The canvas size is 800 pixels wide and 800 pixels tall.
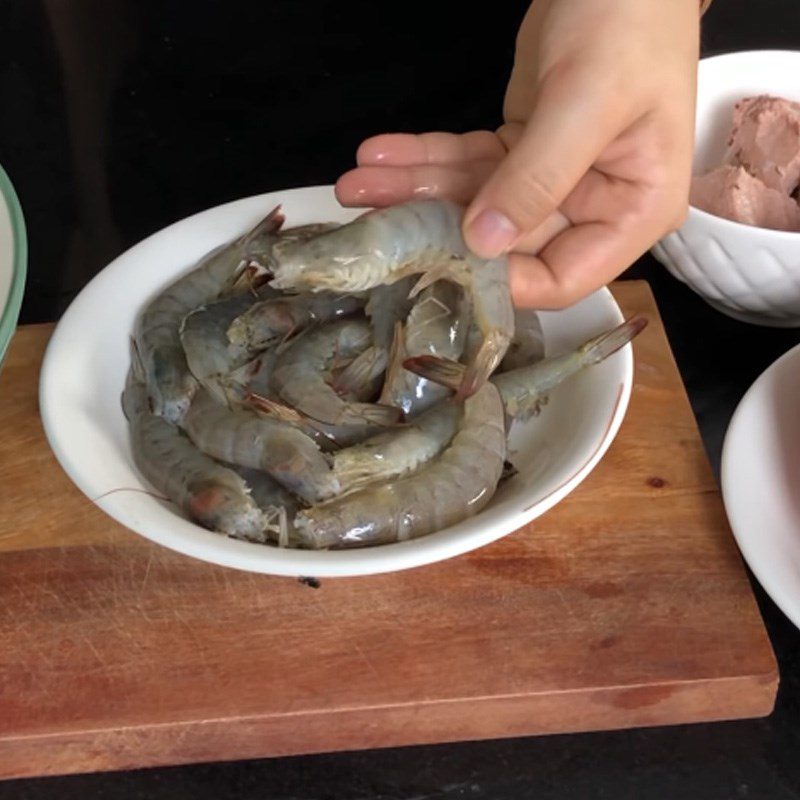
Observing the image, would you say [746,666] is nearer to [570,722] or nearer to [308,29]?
[570,722]

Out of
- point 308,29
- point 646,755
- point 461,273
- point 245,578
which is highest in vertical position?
point 308,29

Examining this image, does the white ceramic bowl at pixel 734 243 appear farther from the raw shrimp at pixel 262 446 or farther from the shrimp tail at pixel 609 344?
the raw shrimp at pixel 262 446

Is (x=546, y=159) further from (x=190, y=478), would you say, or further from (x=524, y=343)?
(x=190, y=478)

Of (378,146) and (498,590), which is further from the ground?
(378,146)

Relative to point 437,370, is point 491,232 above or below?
above

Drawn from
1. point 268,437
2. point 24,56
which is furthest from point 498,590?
point 24,56

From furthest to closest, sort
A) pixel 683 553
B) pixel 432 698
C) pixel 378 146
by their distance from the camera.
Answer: pixel 378 146 < pixel 683 553 < pixel 432 698

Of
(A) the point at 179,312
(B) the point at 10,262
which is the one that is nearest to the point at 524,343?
(A) the point at 179,312

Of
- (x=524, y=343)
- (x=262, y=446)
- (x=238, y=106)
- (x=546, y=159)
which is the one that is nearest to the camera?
(x=546, y=159)
